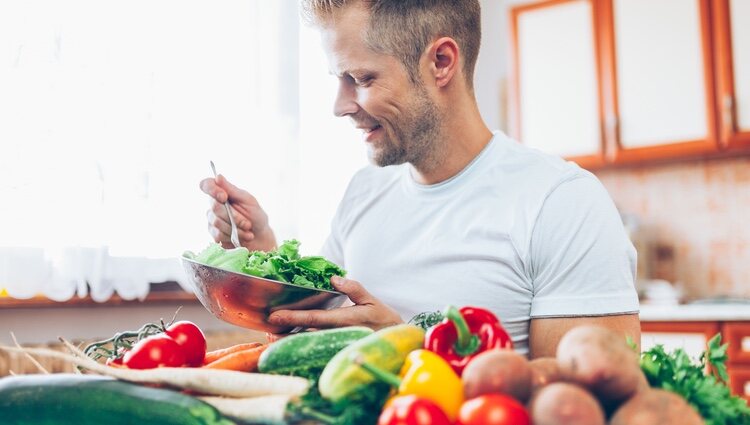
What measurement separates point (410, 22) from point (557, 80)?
2069 mm

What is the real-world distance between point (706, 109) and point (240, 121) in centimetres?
180

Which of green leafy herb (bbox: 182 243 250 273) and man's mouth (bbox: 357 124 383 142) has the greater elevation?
man's mouth (bbox: 357 124 383 142)

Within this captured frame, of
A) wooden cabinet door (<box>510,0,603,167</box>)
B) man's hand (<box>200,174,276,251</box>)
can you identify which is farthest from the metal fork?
wooden cabinet door (<box>510,0,603,167</box>)

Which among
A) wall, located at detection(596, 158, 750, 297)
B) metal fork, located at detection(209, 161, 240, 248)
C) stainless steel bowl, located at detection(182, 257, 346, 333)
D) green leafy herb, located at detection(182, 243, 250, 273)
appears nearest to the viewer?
stainless steel bowl, located at detection(182, 257, 346, 333)

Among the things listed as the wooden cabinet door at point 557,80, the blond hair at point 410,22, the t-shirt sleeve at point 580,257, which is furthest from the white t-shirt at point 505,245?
the wooden cabinet door at point 557,80

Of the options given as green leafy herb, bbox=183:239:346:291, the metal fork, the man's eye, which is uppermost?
the man's eye

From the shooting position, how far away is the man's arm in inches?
49.1

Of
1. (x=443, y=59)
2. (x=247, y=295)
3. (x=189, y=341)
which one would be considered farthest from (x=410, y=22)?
(x=189, y=341)

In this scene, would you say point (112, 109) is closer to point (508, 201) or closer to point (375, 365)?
point (508, 201)

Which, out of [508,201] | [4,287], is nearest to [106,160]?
[4,287]

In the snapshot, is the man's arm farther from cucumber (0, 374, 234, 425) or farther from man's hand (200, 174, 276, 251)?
cucumber (0, 374, 234, 425)

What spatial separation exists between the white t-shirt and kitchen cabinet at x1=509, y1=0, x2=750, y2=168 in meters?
1.79

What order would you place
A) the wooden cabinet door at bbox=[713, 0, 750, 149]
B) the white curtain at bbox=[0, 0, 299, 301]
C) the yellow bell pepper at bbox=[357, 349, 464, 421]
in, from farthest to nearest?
the wooden cabinet door at bbox=[713, 0, 750, 149] < the white curtain at bbox=[0, 0, 299, 301] < the yellow bell pepper at bbox=[357, 349, 464, 421]

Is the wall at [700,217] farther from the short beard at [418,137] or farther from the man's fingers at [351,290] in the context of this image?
the man's fingers at [351,290]
